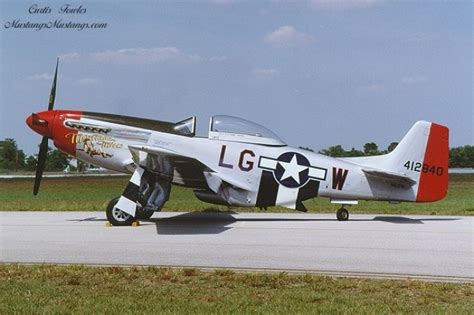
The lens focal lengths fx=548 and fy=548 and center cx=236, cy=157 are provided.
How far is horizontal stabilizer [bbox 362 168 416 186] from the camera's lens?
1248 centimetres

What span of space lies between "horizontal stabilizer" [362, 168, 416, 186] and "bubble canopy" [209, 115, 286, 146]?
242cm

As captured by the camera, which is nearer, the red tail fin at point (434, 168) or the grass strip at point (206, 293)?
the grass strip at point (206, 293)

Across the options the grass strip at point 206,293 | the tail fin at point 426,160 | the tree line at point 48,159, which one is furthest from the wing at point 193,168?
the tree line at point 48,159

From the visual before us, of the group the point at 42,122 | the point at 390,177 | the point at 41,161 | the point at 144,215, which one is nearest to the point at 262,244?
the point at 144,215

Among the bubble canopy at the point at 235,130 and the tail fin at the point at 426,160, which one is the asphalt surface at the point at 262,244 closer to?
the tail fin at the point at 426,160

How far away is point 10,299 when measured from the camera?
5117 mm

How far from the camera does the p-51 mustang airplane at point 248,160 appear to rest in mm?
12172

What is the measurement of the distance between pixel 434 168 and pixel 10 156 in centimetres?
12522

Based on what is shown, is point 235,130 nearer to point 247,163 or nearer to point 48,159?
point 247,163

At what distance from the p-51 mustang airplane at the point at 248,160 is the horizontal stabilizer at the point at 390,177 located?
2 centimetres

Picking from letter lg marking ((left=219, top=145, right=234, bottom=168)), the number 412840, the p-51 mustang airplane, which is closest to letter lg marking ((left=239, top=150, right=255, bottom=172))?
the p-51 mustang airplane

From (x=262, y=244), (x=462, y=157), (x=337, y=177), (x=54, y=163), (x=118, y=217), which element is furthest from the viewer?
(x=54, y=163)

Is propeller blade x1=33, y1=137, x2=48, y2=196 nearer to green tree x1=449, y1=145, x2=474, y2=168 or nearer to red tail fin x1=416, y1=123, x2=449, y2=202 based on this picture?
red tail fin x1=416, y1=123, x2=449, y2=202

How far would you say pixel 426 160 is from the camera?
1271cm
